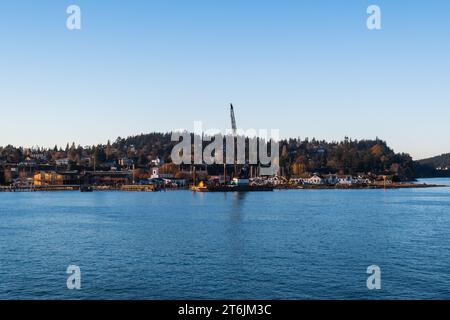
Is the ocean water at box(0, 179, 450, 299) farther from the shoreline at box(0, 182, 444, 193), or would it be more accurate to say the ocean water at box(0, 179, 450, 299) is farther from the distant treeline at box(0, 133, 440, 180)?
the distant treeline at box(0, 133, 440, 180)

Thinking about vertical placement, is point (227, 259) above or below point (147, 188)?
below

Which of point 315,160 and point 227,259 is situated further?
point 315,160

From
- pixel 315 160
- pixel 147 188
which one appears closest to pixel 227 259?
pixel 147 188

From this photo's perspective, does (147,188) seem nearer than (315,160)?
Yes

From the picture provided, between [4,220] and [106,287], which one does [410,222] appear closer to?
[106,287]

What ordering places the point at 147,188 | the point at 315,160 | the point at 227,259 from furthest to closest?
the point at 315,160 → the point at 147,188 → the point at 227,259

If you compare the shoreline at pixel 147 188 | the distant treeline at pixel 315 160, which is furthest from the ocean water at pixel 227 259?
the distant treeline at pixel 315 160

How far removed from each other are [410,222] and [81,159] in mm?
151475

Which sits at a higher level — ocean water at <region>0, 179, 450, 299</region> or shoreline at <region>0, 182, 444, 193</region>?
shoreline at <region>0, 182, 444, 193</region>

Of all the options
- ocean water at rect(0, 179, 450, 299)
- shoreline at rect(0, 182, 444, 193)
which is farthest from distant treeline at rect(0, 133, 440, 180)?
ocean water at rect(0, 179, 450, 299)

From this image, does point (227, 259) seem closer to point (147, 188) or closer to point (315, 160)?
point (147, 188)

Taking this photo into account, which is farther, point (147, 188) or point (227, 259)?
point (147, 188)

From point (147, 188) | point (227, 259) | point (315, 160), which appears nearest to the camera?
point (227, 259)
